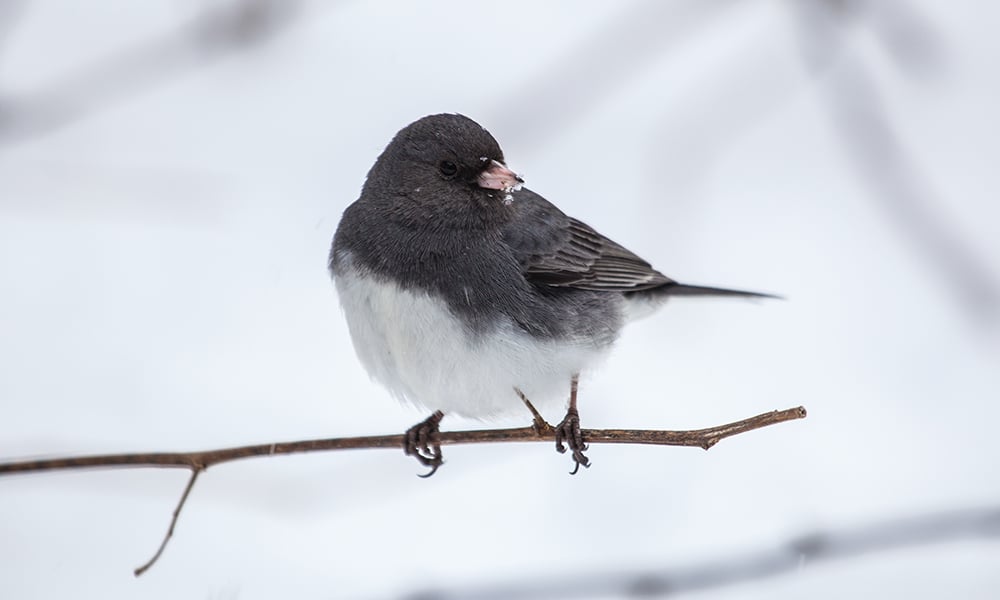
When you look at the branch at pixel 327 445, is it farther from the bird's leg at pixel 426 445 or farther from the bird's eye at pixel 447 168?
Result: the bird's eye at pixel 447 168

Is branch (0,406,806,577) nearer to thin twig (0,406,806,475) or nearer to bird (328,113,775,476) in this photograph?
thin twig (0,406,806,475)

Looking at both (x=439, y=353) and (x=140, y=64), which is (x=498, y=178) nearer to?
(x=439, y=353)

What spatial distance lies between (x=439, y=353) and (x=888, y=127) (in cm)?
277

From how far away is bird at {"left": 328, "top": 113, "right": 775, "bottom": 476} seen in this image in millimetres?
2902

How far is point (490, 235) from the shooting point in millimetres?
3113

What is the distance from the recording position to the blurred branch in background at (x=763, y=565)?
9.75 feet

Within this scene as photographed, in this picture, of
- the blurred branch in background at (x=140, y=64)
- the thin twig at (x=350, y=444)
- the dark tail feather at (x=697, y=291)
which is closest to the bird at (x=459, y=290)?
the thin twig at (x=350, y=444)

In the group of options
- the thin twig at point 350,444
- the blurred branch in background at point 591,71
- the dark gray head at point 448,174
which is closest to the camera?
the thin twig at point 350,444

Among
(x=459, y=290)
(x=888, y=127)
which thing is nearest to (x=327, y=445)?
(x=459, y=290)

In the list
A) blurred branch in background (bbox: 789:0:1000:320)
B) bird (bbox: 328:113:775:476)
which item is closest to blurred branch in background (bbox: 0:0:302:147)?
bird (bbox: 328:113:775:476)

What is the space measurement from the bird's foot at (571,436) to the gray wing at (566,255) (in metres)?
0.41

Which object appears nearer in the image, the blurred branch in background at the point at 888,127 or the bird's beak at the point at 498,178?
the bird's beak at the point at 498,178

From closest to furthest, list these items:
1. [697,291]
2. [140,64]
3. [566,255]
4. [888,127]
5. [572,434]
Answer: [572,434] < [566,255] < [697,291] < [888,127] < [140,64]

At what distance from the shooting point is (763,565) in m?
3.08
